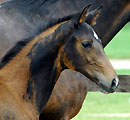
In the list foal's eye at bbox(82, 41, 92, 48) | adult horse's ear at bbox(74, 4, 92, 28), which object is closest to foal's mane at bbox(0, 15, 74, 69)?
adult horse's ear at bbox(74, 4, 92, 28)

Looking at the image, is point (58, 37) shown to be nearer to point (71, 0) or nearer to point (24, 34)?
point (24, 34)

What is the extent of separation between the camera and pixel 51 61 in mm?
5230

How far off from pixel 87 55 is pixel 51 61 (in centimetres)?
33

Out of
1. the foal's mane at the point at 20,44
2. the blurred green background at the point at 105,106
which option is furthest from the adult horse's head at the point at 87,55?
the blurred green background at the point at 105,106

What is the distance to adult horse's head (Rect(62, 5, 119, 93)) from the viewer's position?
5141 mm

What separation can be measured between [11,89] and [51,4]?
151 centimetres

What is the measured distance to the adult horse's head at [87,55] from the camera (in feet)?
16.9

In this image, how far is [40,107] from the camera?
521 centimetres

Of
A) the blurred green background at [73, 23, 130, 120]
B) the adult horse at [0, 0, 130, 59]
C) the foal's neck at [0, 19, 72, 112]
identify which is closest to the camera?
the foal's neck at [0, 19, 72, 112]

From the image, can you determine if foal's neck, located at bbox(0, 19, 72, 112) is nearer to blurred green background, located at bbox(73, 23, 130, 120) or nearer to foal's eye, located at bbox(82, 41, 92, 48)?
foal's eye, located at bbox(82, 41, 92, 48)

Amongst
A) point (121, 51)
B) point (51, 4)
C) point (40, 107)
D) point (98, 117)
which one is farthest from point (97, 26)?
point (121, 51)

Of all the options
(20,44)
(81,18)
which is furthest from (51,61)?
(81,18)

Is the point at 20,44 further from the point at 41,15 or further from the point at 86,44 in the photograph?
the point at 41,15

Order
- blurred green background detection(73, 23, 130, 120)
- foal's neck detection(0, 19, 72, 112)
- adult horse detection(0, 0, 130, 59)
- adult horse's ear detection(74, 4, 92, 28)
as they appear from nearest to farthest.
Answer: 1. foal's neck detection(0, 19, 72, 112)
2. adult horse's ear detection(74, 4, 92, 28)
3. adult horse detection(0, 0, 130, 59)
4. blurred green background detection(73, 23, 130, 120)
